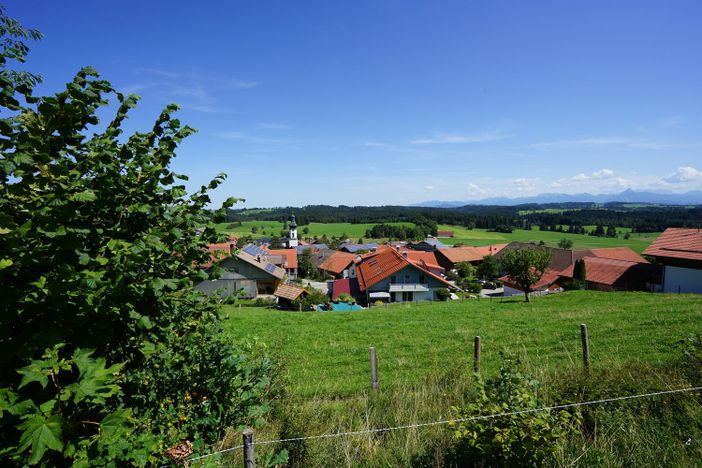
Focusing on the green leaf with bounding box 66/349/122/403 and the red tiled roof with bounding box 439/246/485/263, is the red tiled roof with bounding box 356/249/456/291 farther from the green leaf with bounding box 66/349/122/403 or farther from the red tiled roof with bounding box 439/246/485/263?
the green leaf with bounding box 66/349/122/403

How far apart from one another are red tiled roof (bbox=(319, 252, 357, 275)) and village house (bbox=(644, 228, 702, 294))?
43859mm

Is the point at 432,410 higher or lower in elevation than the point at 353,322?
higher

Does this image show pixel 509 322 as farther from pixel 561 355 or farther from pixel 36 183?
→ pixel 36 183

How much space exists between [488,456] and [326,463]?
1.80 metres

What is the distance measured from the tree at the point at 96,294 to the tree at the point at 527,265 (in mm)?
28795

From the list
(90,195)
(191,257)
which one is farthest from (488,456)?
(90,195)

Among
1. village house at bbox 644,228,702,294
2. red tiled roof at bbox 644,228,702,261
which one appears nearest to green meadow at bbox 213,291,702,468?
village house at bbox 644,228,702,294

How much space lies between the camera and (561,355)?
10.5 metres

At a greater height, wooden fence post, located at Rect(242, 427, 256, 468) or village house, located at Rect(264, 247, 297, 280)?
wooden fence post, located at Rect(242, 427, 256, 468)

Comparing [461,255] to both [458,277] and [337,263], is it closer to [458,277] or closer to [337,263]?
[458,277]

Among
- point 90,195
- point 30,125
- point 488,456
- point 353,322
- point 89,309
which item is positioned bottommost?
point 353,322

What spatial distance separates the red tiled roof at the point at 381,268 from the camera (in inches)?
1699

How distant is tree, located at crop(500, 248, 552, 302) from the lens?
2817 cm

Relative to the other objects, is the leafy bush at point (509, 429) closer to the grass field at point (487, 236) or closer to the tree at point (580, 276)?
the tree at point (580, 276)
